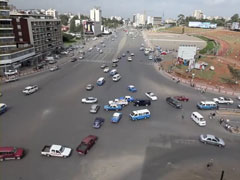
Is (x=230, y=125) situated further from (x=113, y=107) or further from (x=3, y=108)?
(x=3, y=108)

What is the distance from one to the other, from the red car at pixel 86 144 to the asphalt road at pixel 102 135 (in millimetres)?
644

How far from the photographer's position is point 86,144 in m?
26.8

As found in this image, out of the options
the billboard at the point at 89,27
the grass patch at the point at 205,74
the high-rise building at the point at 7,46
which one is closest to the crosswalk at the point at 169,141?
the grass patch at the point at 205,74

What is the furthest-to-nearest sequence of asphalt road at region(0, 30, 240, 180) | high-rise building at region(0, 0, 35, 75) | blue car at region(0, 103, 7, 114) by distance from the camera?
high-rise building at region(0, 0, 35, 75), blue car at region(0, 103, 7, 114), asphalt road at region(0, 30, 240, 180)

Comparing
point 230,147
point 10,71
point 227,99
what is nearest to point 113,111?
point 230,147

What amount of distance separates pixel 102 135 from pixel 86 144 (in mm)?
Result: 3977

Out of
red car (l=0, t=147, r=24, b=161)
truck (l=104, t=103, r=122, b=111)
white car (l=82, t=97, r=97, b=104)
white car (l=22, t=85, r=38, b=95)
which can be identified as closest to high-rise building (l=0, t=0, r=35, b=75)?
white car (l=22, t=85, r=38, b=95)

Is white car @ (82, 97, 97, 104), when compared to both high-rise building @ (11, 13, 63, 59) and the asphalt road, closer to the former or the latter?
the asphalt road

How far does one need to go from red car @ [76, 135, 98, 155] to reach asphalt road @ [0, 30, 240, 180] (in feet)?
2.11

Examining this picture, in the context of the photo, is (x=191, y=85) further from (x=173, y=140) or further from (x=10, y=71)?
(x=10, y=71)

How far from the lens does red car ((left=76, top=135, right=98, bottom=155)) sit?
2594cm

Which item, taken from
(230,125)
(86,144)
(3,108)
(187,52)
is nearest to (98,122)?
(86,144)

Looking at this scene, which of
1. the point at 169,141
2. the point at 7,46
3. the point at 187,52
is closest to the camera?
the point at 169,141

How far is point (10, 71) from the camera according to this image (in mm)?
56562
